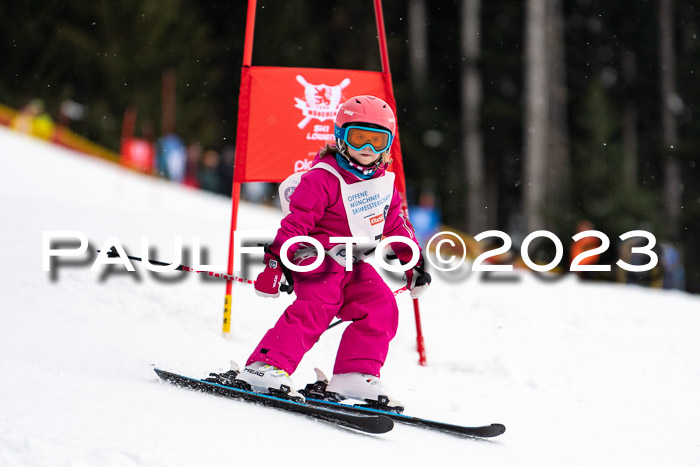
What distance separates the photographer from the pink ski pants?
4.39 meters

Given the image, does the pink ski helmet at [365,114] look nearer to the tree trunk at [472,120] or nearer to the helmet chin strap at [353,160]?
the helmet chin strap at [353,160]

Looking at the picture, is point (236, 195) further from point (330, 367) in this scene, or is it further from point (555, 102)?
point (555, 102)

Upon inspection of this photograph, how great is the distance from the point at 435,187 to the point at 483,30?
8.67 metres

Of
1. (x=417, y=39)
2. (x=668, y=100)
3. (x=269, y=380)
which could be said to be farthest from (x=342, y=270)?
(x=417, y=39)

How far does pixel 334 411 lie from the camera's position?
4.15 metres

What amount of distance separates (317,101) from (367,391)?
2.38 m

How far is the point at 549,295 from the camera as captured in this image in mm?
9180

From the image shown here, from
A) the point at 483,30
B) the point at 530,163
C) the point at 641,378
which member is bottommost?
the point at 641,378

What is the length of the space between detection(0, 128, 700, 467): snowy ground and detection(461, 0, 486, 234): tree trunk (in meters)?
16.1

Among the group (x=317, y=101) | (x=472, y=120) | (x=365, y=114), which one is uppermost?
(x=472, y=120)

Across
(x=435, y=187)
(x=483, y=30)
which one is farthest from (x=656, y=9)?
(x=435, y=187)

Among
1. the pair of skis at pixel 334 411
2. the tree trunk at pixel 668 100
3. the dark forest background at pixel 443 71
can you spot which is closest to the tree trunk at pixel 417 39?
the dark forest background at pixel 443 71

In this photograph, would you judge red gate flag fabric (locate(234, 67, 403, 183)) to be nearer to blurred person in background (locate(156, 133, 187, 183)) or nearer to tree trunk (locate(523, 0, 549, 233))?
blurred person in background (locate(156, 133, 187, 183))

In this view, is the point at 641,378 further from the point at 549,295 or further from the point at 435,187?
the point at 435,187
